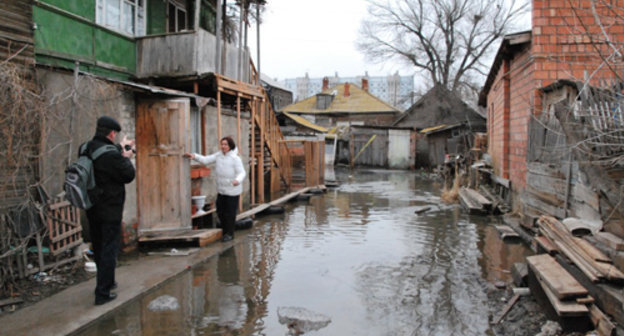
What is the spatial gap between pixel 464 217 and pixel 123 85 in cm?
786

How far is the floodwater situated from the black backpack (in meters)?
1.20

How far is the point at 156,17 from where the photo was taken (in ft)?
40.0

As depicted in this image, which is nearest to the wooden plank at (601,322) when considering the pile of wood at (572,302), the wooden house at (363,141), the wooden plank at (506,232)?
the pile of wood at (572,302)

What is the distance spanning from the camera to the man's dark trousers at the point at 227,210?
8.06m

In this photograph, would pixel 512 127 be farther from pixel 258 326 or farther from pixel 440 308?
pixel 258 326

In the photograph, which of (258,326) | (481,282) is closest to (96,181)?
(258,326)

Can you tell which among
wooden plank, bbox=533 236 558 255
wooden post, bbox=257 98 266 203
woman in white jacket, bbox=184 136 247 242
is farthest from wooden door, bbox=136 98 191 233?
wooden plank, bbox=533 236 558 255

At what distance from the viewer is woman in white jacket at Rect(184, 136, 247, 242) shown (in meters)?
7.97

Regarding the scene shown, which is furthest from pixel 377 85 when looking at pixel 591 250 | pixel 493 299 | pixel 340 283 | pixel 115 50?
pixel 591 250

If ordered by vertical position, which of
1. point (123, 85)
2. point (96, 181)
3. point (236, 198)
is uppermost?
point (123, 85)

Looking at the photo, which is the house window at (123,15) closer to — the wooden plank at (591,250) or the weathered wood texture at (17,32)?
the weathered wood texture at (17,32)

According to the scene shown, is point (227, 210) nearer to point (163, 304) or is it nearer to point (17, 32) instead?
point (163, 304)

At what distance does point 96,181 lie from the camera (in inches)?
185

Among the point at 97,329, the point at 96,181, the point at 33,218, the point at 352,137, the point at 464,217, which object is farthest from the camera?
the point at 352,137
